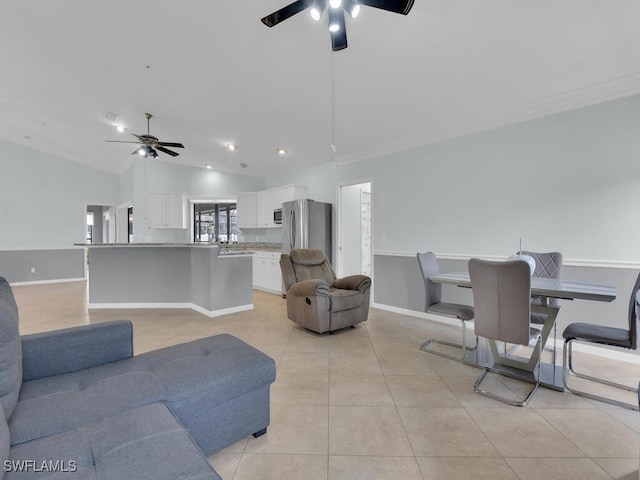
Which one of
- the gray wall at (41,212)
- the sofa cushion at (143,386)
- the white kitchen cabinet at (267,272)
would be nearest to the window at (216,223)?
the white kitchen cabinet at (267,272)

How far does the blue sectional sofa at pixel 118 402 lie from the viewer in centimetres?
91

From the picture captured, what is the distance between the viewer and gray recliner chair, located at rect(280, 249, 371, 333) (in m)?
3.43

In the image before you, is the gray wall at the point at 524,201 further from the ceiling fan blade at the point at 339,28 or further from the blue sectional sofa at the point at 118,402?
the blue sectional sofa at the point at 118,402

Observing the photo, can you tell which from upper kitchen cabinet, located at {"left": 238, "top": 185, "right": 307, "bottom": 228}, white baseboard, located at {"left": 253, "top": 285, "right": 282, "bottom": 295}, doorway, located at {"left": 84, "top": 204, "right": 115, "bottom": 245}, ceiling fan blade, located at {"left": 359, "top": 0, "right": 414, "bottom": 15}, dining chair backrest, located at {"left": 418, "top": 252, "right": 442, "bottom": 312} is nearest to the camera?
ceiling fan blade, located at {"left": 359, "top": 0, "right": 414, "bottom": 15}

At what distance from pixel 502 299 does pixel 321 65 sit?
8.69 ft

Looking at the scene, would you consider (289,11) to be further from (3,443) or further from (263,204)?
(263,204)

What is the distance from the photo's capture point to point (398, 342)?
330 centimetres

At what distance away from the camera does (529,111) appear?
3.27 meters

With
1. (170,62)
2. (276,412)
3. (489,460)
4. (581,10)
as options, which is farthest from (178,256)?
(581,10)

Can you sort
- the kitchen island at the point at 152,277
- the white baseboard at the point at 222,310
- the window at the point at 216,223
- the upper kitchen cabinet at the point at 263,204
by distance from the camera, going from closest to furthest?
the white baseboard at the point at 222,310
the kitchen island at the point at 152,277
the upper kitchen cabinet at the point at 263,204
the window at the point at 216,223

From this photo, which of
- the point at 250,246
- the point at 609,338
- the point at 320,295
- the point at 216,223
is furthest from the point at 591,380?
the point at 216,223

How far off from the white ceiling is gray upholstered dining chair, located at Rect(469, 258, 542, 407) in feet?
5.92

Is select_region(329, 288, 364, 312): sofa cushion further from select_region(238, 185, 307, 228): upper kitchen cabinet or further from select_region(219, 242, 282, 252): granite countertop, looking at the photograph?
select_region(219, 242, 282, 252): granite countertop
